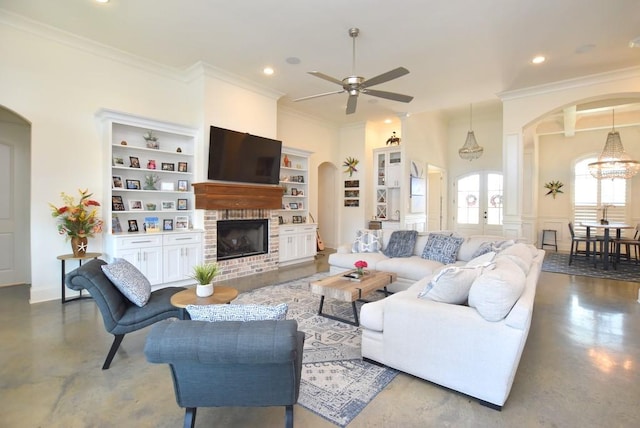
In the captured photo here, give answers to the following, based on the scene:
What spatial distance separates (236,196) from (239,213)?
39 cm

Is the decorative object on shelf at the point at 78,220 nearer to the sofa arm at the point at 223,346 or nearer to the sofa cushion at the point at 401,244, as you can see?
the sofa arm at the point at 223,346

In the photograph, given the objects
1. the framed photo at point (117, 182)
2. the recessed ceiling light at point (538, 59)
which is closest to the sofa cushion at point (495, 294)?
the recessed ceiling light at point (538, 59)

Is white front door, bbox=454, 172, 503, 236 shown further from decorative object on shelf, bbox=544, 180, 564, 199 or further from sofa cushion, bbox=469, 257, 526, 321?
sofa cushion, bbox=469, 257, 526, 321

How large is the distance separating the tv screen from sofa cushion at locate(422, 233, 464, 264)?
125 inches

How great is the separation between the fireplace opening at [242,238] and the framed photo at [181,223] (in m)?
0.53

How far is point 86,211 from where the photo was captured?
4.46 m

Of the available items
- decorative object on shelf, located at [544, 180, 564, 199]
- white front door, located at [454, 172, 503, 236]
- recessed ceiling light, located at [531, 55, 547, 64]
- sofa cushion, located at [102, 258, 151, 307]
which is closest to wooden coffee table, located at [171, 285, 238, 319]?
sofa cushion, located at [102, 258, 151, 307]

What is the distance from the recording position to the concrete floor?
2004 millimetres

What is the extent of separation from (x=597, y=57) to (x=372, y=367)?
558 cm

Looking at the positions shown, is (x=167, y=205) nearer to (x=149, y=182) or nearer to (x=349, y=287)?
(x=149, y=182)

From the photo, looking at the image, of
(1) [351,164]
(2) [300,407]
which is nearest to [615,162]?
(1) [351,164]

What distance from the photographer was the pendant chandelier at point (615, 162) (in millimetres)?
6621

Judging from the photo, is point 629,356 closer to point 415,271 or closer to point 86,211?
point 415,271

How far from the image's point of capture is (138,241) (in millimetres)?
4562
